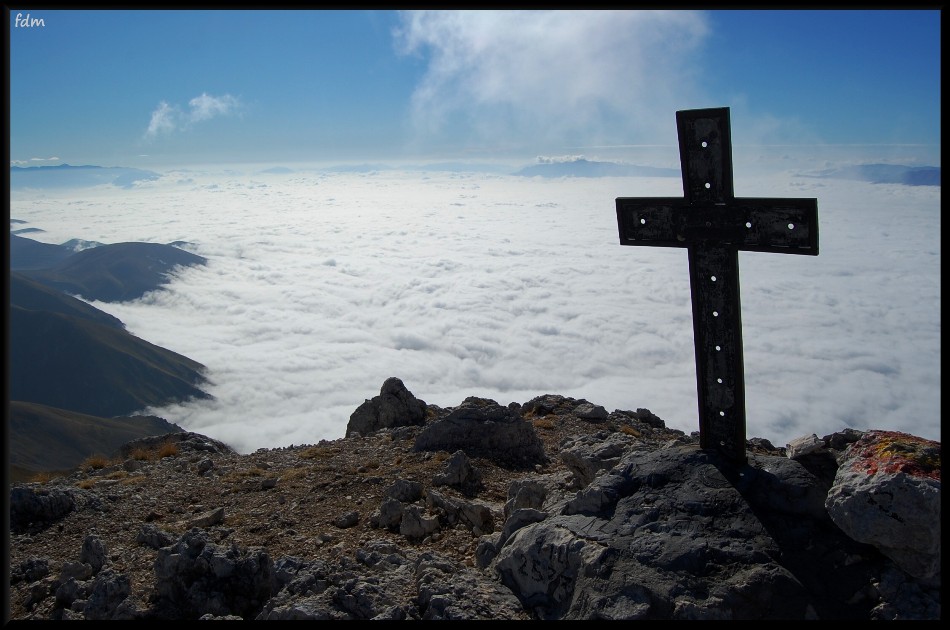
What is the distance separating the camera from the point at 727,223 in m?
6.34

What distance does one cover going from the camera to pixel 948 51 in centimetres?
470

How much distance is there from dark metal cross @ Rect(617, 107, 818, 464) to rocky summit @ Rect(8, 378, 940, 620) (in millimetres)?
664

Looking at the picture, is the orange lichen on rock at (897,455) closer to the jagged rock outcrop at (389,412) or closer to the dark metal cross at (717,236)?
the dark metal cross at (717,236)

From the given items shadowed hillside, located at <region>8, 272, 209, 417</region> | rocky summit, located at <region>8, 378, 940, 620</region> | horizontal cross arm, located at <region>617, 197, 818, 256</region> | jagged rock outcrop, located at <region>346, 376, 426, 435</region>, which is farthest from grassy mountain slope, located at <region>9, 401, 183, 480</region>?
horizontal cross arm, located at <region>617, 197, 818, 256</region>

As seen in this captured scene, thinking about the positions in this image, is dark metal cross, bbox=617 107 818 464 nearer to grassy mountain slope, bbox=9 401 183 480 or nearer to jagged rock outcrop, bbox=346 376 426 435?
jagged rock outcrop, bbox=346 376 426 435

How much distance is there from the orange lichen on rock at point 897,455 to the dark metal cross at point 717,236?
1.12m

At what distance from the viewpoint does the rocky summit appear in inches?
200

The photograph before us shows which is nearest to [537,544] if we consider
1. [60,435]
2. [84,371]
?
[60,435]

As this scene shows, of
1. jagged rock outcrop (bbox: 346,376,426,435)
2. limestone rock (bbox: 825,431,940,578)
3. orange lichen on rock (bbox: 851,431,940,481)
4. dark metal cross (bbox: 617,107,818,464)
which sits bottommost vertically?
jagged rock outcrop (bbox: 346,376,426,435)

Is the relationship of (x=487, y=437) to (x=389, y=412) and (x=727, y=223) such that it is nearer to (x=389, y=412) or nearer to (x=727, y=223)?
(x=389, y=412)

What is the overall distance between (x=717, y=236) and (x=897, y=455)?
2.64 m

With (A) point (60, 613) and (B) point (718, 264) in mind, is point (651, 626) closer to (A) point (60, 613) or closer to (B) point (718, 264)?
(B) point (718, 264)

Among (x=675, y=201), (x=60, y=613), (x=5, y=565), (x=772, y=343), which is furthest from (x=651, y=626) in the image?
(x=772, y=343)

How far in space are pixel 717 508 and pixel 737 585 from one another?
90 cm
